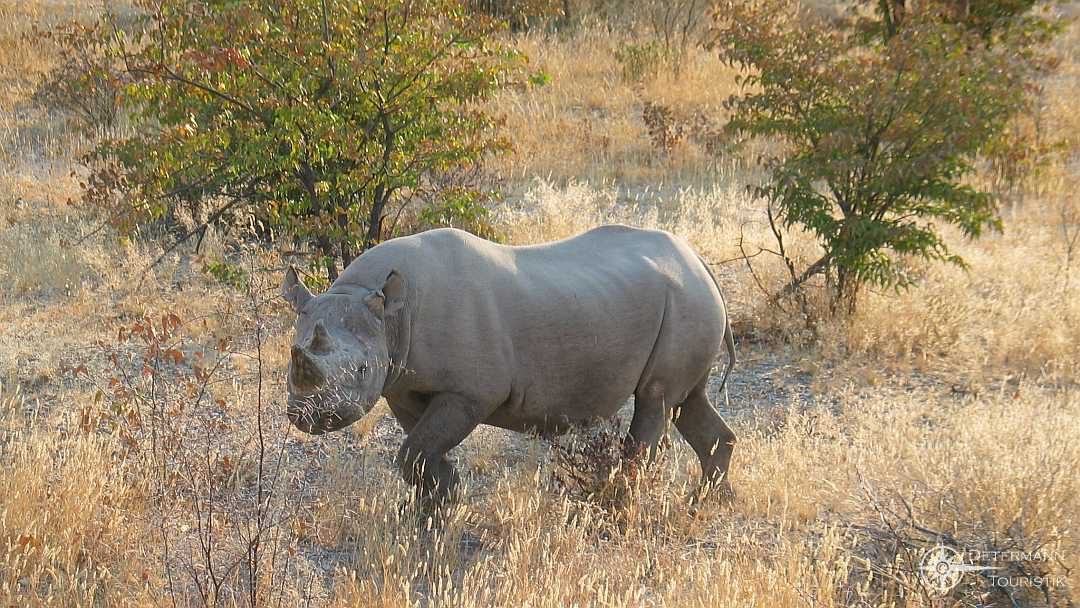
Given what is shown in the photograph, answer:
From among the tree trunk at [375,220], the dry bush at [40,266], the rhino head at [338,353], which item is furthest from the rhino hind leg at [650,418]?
the dry bush at [40,266]

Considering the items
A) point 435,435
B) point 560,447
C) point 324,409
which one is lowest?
point 560,447

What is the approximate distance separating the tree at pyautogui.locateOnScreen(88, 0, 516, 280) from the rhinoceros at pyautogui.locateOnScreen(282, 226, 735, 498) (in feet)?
8.45

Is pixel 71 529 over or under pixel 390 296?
under

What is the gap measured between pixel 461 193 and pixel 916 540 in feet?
15.7

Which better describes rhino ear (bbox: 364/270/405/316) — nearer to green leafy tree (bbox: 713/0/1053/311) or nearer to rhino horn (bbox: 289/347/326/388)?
rhino horn (bbox: 289/347/326/388)

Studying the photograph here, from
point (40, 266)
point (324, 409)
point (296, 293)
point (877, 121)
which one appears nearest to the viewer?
point (324, 409)

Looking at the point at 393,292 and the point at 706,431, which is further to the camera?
the point at 706,431

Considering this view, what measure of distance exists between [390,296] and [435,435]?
0.76 meters

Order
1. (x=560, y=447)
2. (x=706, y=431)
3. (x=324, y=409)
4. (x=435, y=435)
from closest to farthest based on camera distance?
(x=324, y=409) → (x=435, y=435) → (x=560, y=447) → (x=706, y=431)

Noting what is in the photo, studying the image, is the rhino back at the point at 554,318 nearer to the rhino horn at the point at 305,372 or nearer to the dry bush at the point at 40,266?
the rhino horn at the point at 305,372

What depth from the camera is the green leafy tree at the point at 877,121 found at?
27.1ft

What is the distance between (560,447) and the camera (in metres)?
5.86

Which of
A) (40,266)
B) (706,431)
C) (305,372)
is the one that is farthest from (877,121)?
(40,266)

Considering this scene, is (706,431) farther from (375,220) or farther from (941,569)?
(375,220)
